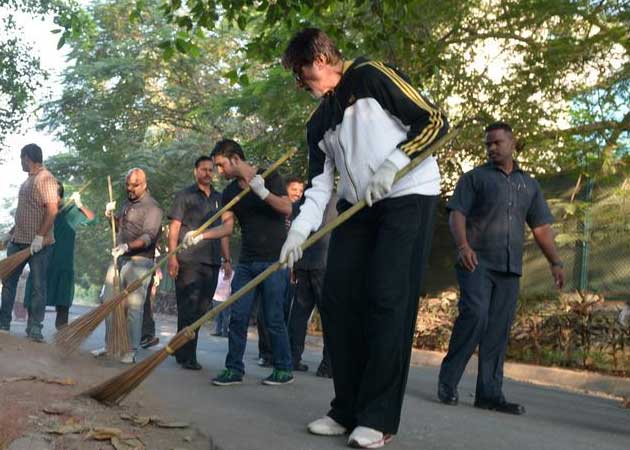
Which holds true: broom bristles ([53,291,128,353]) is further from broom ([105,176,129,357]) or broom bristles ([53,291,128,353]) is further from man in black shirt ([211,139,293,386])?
man in black shirt ([211,139,293,386])

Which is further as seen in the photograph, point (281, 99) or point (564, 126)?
point (281, 99)

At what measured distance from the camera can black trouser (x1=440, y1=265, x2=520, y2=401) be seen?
675 centimetres

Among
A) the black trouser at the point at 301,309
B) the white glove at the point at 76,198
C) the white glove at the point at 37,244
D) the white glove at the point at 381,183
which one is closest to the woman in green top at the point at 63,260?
the white glove at the point at 76,198

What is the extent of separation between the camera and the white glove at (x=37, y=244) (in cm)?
982

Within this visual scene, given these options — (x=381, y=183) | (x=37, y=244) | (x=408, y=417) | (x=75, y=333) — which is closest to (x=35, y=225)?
(x=37, y=244)

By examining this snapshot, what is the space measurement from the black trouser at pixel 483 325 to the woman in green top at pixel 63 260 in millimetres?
5380

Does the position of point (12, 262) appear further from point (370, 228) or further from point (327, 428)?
point (370, 228)

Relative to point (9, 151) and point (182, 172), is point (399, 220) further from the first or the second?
point (9, 151)

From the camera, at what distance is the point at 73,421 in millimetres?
4625

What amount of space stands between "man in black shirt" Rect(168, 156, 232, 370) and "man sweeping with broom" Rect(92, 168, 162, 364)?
1.05ft

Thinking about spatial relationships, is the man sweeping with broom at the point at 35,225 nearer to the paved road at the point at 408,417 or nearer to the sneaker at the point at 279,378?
the paved road at the point at 408,417

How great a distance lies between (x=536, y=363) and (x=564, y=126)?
269cm

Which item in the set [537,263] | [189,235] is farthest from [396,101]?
[537,263]

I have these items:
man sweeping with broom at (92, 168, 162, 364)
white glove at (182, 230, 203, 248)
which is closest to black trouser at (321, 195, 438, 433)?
white glove at (182, 230, 203, 248)
